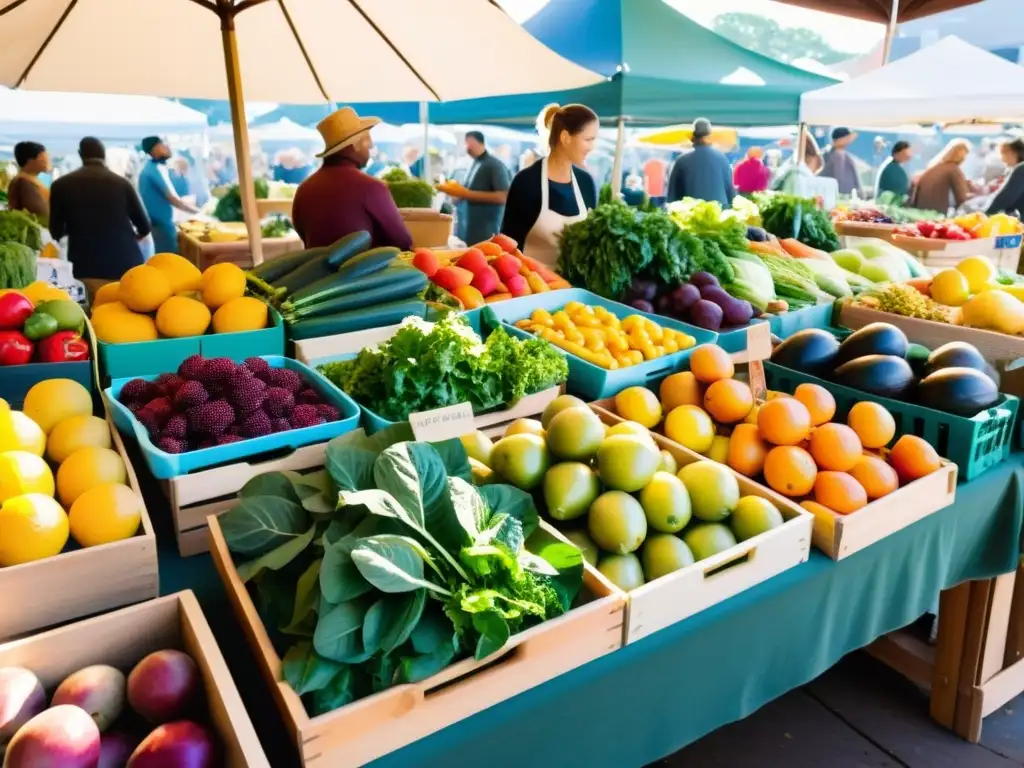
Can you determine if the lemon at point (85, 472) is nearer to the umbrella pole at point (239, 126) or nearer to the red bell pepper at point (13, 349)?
the red bell pepper at point (13, 349)

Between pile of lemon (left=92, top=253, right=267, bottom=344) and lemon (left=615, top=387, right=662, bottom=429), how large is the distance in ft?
3.28

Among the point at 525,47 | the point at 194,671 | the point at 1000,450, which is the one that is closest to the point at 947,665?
the point at 1000,450

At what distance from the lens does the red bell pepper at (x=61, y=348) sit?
1.76m

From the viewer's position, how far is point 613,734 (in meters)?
1.31

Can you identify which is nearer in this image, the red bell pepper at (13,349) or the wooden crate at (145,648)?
the wooden crate at (145,648)

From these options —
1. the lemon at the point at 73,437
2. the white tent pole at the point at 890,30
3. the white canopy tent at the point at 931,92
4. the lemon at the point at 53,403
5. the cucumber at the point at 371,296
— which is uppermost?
the white tent pole at the point at 890,30

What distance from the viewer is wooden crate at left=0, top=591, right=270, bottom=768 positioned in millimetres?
985

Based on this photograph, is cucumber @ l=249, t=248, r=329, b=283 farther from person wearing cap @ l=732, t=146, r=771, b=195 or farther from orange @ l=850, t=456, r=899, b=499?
person wearing cap @ l=732, t=146, r=771, b=195

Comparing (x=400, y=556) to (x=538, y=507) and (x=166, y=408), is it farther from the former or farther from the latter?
(x=166, y=408)

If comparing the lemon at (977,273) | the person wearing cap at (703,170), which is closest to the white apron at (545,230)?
the lemon at (977,273)

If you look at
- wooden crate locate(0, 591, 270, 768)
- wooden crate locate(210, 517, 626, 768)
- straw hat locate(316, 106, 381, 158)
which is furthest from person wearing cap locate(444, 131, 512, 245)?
wooden crate locate(0, 591, 270, 768)

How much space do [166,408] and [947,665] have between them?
7.93 feet

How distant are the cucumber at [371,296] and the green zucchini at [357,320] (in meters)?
0.02

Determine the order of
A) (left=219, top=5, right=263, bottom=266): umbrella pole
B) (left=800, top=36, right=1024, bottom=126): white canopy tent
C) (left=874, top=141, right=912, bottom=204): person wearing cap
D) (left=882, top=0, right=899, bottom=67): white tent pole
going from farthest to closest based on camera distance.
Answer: (left=874, top=141, right=912, bottom=204): person wearing cap → (left=882, top=0, right=899, bottom=67): white tent pole → (left=800, top=36, right=1024, bottom=126): white canopy tent → (left=219, top=5, right=263, bottom=266): umbrella pole
